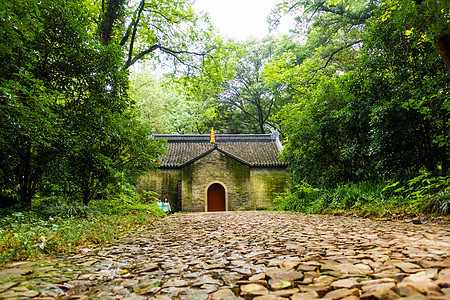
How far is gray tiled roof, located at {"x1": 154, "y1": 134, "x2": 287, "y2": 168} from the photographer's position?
19.6m

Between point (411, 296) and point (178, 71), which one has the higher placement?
point (178, 71)

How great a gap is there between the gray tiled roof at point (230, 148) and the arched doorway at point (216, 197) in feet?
8.19

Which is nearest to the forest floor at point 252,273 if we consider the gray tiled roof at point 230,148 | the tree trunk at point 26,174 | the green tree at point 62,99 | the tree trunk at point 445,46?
the green tree at point 62,99

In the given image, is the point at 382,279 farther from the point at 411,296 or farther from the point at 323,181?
the point at 323,181

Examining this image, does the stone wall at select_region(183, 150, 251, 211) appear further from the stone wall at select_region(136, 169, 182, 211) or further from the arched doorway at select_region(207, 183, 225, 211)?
the stone wall at select_region(136, 169, 182, 211)

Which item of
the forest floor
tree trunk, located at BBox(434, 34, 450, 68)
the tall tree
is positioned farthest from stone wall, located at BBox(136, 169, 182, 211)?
tree trunk, located at BBox(434, 34, 450, 68)

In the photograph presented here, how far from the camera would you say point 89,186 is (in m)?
6.68

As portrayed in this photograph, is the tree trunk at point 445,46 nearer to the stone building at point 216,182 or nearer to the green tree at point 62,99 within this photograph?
the green tree at point 62,99

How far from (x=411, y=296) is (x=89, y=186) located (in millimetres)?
7054

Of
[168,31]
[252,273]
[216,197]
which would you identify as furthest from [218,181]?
[252,273]

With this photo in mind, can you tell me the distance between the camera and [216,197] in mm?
18891

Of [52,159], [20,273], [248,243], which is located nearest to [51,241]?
[20,273]

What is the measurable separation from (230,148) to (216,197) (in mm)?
5035

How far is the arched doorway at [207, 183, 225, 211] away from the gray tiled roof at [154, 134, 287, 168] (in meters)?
2.50
